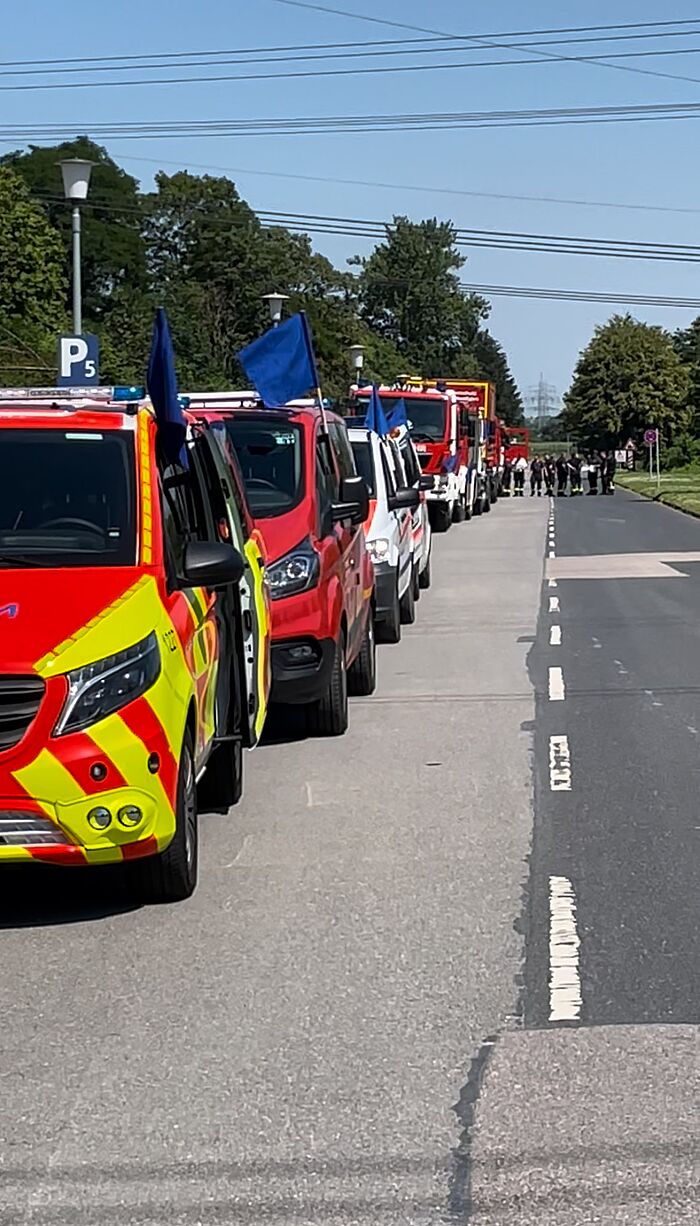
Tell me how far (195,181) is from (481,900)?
93.1 metres

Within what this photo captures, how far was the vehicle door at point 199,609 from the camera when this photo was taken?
7098 millimetres

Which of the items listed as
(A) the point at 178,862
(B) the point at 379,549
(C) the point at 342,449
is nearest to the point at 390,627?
(B) the point at 379,549

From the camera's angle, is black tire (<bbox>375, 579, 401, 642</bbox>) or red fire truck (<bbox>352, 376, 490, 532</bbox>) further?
red fire truck (<bbox>352, 376, 490, 532</bbox>)

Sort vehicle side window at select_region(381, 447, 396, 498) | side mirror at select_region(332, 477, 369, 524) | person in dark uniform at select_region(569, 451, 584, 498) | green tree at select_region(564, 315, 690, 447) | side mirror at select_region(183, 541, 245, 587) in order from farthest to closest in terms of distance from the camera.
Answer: green tree at select_region(564, 315, 690, 447) → person in dark uniform at select_region(569, 451, 584, 498) → vehicle side window at select_region(381, 447, 396, 498) → side mirror at select_region(332, 477, 369, 524) → side mirror at select_region(183, 541, 245, 587)

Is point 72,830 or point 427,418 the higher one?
point 427,418

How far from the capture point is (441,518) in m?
36.8

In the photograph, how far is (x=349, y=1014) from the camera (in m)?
5.57

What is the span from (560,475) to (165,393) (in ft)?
208

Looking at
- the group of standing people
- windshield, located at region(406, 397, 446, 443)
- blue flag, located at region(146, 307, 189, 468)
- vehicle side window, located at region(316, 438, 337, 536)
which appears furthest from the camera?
the group of standing people

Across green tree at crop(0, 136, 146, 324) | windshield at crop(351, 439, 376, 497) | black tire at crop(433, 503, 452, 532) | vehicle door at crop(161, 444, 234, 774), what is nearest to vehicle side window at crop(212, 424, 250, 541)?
vehicle door at crop(161, 444, 234, 774)

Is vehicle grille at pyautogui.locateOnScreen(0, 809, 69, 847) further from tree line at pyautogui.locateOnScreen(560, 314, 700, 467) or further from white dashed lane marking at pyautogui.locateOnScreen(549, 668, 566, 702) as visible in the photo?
tree line at pyautogui.locateOnScreen(560, 314, 700, 467)

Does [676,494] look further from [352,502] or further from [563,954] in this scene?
[563,954]

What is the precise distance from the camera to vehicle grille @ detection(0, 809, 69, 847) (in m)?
6.12

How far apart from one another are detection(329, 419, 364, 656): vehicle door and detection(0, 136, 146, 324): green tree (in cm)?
7190
